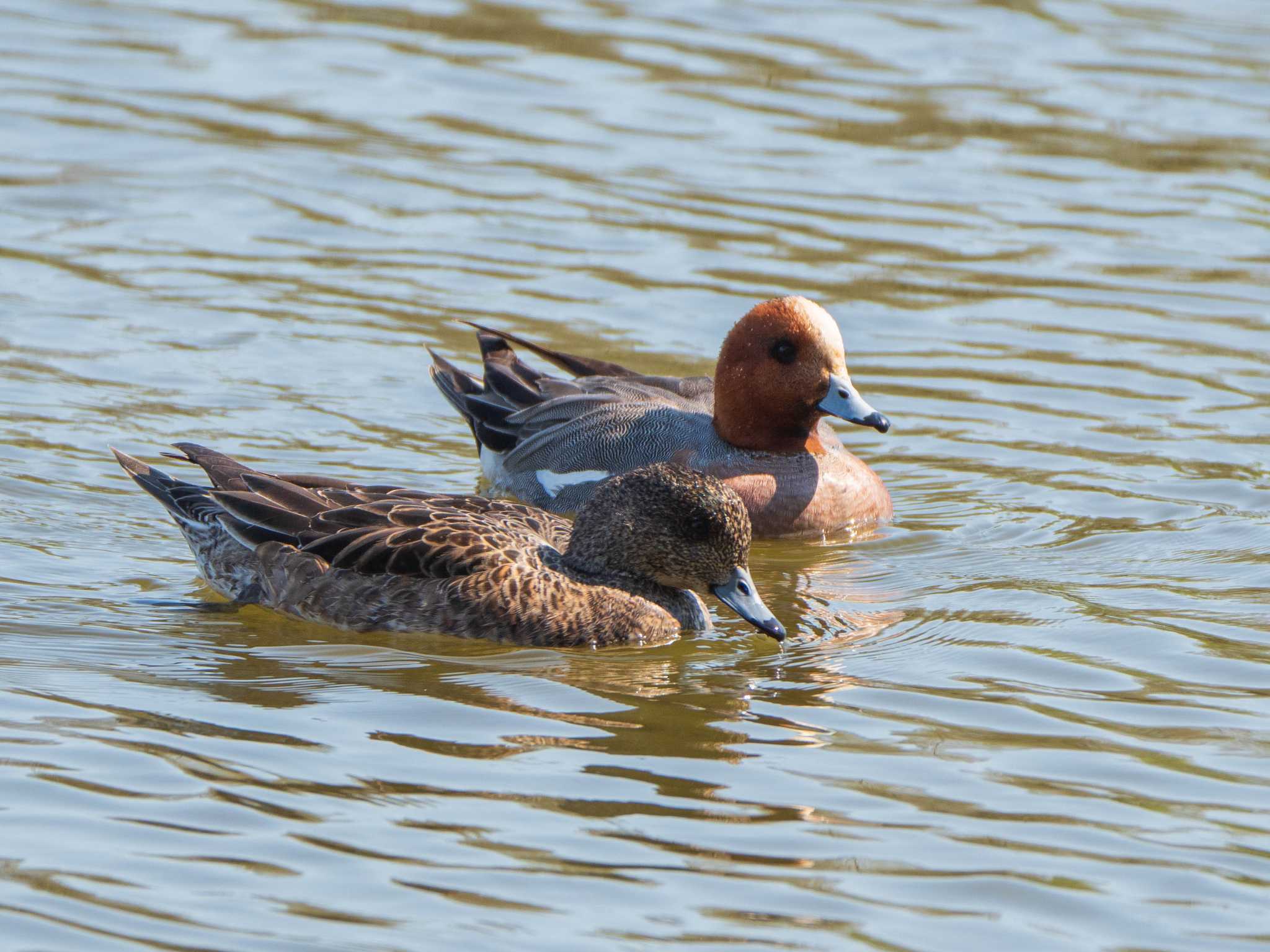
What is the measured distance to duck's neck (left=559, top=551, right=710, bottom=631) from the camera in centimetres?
796

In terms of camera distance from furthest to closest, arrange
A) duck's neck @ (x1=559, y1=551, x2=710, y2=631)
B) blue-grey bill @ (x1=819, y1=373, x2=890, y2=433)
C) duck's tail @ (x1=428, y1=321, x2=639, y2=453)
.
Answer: duck's tail @ (x1=428, y1=321, x2=639, y2=453) → blue-grey bill @ (x1=819, y1=373, x2=890, y2=433) → duck's neck @ (x1=559, y1=551, x2=710, y2=631)

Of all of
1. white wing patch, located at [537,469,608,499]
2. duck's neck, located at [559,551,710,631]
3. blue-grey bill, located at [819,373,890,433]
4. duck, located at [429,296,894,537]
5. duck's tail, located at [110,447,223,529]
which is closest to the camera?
duck's neck, located at [559,551,710,631]

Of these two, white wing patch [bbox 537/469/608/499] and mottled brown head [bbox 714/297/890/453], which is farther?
white wing patch [bbox 537/469/608/499]

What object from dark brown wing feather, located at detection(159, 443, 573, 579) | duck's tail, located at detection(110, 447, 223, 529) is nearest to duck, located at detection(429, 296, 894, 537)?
dark brown wing feather, located at detection(159, 443, 573, 579)

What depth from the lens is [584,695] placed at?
7.03 meters

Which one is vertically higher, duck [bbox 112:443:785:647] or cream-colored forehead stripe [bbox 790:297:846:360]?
cream-colored forehead stripe [bbox 790:297:846:360]

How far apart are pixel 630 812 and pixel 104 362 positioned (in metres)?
5.92

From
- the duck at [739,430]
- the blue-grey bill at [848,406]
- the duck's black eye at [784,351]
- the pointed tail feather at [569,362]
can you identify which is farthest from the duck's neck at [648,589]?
the pointed tail feather at [569,362]

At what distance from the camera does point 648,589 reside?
315 inches

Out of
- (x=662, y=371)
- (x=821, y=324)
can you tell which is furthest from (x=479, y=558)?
(x=662, y=371)

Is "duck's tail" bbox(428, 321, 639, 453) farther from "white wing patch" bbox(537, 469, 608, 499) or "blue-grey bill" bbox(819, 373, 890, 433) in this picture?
"blue-grey bill" bbox(819, 373, 890, 433)

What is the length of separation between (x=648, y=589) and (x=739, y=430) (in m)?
2.04

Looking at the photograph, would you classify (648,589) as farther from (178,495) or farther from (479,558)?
(178,495)

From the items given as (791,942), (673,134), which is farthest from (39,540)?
(673,134)
